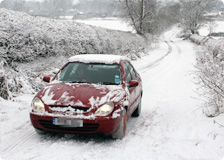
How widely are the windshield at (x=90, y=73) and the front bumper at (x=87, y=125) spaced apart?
1.13 m

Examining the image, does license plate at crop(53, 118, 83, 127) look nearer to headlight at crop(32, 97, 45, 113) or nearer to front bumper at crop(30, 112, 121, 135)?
front bumper at crop(30, 112, 121, 135)

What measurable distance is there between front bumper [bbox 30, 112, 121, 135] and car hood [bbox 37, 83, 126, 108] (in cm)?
27

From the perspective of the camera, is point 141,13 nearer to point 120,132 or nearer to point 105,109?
point 120,132

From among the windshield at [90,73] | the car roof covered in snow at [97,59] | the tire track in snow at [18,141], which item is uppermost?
the car roof covered in snow at [97,59]

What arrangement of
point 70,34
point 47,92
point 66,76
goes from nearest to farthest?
point 47,92 → point 66,76 → point 70,34

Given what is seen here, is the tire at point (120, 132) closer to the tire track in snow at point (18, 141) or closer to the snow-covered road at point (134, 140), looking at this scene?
the snow-covered road at point (134, 140)

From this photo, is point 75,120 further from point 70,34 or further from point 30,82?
point 70,34

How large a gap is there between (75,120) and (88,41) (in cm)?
1215

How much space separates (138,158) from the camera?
4383 mm

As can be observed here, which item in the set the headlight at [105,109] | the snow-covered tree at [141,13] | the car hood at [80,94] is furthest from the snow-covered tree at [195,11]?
the headlight at [105,109]

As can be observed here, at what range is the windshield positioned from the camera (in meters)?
5.81

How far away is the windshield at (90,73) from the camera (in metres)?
5.81

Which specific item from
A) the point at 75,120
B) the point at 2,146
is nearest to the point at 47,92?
the point at 75,120

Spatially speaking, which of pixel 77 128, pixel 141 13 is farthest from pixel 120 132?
pixel 141 13
